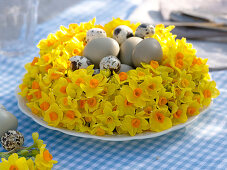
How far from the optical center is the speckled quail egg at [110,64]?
2.68 feet

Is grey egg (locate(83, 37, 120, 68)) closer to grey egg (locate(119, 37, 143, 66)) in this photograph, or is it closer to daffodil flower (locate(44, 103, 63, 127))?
grey egg (locate(119, 37, 143, 66))

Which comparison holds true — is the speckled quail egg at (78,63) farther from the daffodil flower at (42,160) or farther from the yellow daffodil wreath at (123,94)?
the daffodil flower at (42,160)

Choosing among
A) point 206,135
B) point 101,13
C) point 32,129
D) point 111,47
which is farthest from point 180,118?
point 101,13

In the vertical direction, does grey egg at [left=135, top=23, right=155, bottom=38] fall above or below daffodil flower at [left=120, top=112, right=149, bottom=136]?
above

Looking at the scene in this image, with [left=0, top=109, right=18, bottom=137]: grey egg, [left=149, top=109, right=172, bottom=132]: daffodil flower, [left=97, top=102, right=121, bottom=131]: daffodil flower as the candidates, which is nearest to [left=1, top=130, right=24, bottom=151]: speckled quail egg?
[left=0, top=109, right=18, bottom=137]: grey egg

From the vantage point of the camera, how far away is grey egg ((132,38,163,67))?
841 mm

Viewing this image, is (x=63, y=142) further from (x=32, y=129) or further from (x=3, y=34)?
(x=3, y=34)

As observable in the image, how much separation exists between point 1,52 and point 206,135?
0.78 metres

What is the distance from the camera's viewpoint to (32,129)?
89cm

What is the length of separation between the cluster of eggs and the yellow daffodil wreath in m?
0.02

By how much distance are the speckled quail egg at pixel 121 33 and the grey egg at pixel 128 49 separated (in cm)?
3

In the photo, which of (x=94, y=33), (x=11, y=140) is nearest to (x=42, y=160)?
(x=11, y=140)

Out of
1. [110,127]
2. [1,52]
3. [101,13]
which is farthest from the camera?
[101,13]

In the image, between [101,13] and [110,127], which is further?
[101,13]
